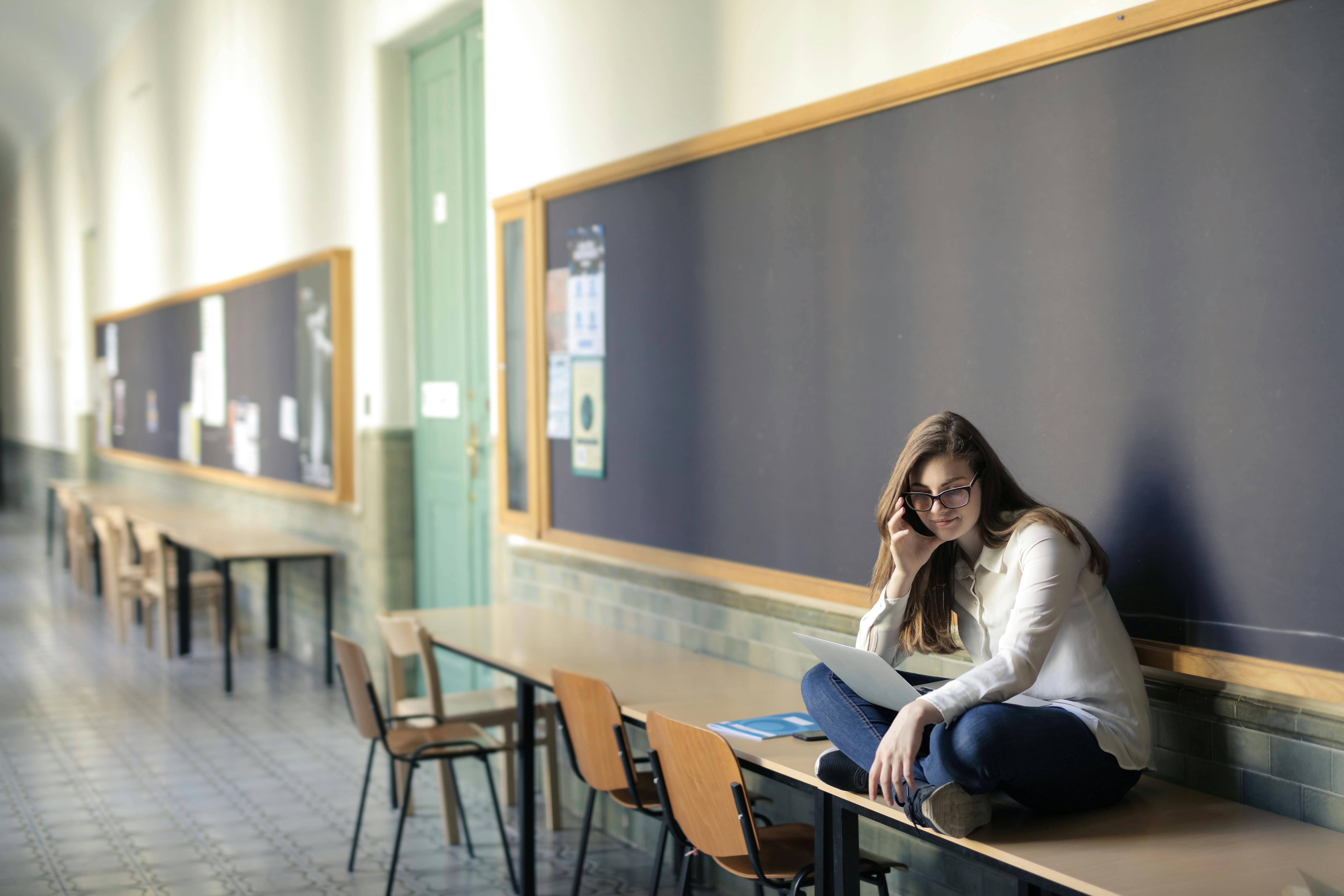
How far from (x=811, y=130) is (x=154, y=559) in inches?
254

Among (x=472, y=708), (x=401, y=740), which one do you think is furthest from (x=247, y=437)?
(x=401, y=740)

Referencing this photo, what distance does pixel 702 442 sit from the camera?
154 inches

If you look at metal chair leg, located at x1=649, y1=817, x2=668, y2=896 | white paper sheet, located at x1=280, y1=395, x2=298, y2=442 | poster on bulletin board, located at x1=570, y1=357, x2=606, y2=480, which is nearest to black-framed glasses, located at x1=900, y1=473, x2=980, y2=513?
metal chair leg, located at x1=649, y1=817, x2=668, y2=896

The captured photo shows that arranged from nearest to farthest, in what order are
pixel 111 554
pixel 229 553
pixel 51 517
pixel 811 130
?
pixel 811 130
pixel 229 553
pixel 111 554
pixel 51 517

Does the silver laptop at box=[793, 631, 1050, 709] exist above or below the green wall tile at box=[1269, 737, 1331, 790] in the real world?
above

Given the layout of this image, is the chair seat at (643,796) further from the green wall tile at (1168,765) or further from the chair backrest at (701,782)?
the green wall tile at (1168,765)

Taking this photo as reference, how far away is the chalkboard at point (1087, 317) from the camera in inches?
86.0

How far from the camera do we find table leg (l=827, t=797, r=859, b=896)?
2344mm

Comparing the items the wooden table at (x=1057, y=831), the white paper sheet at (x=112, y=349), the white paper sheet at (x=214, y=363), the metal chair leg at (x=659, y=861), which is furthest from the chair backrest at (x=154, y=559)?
the metal chair leg at (x=659, y=861)

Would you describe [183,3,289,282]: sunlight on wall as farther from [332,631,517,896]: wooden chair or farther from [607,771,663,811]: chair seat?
[607,771,663,811]: chair seat

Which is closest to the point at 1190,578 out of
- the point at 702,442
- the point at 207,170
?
the point at 702,442

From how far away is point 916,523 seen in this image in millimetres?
2535

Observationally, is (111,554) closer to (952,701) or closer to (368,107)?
(368,107)

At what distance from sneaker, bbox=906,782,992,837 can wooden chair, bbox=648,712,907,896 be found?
46cm
